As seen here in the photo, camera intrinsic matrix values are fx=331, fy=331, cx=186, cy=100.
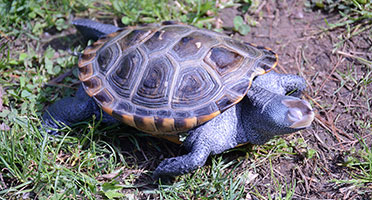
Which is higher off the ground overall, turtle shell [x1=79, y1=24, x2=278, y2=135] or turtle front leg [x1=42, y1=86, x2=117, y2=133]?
turtle shell [x1=79, y1=24, x2=278, y2=135]

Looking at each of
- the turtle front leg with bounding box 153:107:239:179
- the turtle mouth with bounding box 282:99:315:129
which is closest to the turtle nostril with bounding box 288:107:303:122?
the turtle mouth with bounding box 282:99:315:129

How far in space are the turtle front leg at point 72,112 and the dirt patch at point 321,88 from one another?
6.36ft

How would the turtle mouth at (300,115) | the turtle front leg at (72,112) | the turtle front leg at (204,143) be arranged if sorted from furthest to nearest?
the turtle front leg at (72,112) < the turtle front leg at (204,143) < the turtle mouth at (300,115)

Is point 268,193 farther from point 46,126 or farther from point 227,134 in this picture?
point 46,126

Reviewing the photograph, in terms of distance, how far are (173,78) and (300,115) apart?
124 cm

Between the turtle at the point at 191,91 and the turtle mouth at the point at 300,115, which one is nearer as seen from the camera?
the turtle mouth at the point at 300,115

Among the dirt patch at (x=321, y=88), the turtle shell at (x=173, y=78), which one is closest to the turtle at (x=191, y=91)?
the turtle shell at (x=173, y=78)

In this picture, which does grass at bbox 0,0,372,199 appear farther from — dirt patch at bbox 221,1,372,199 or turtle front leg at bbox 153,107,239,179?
turtle front leg at bbox 153,107,239,179

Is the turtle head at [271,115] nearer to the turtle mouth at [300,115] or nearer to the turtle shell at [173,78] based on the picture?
the turtle mouth at [300,115]

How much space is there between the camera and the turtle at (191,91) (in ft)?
10.5

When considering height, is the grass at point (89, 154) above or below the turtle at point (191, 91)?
below

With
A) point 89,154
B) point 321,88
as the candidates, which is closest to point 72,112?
point 89,154

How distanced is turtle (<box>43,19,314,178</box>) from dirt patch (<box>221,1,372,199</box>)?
49 cm

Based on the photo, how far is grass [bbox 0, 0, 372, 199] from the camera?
3221 millimetres
